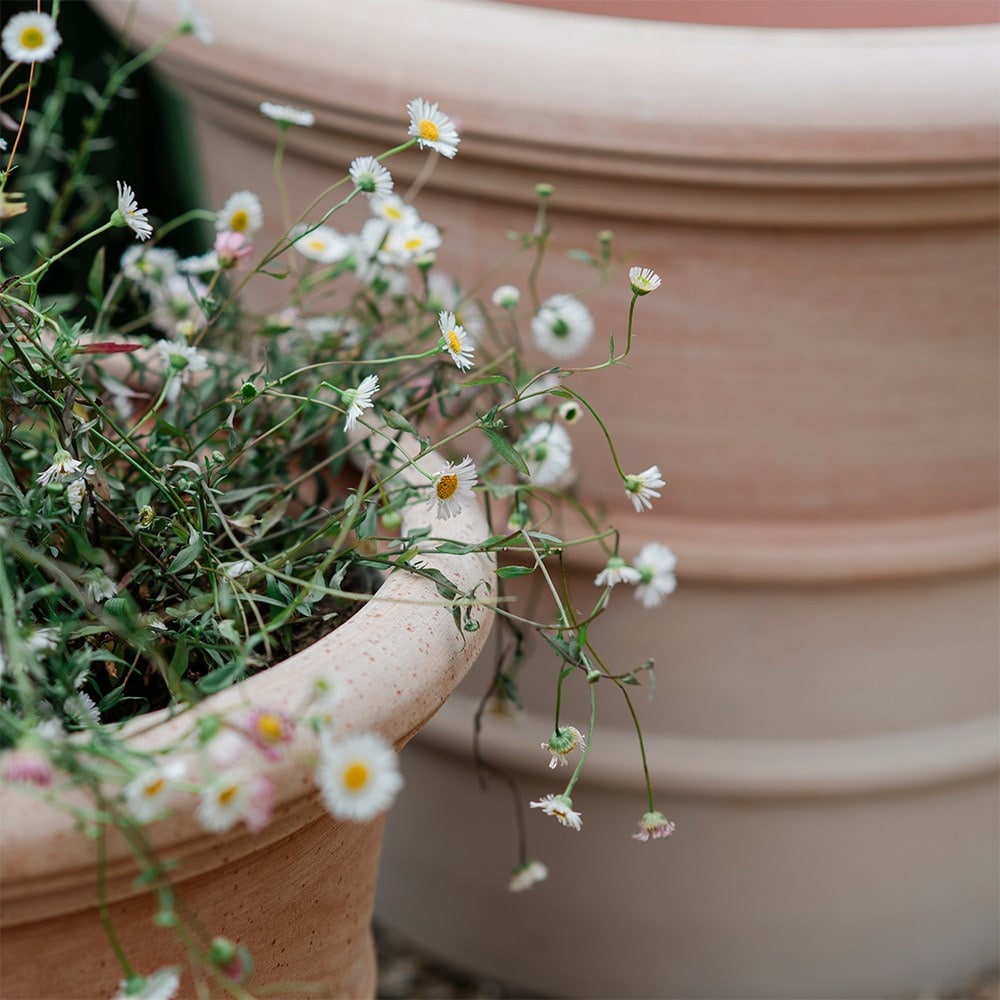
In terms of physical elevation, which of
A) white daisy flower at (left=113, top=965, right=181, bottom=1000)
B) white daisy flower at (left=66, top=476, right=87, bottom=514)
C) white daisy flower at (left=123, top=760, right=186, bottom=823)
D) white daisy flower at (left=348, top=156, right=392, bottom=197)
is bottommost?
white daisy flower at (left=113, top=965, right=181, bottom=1000)

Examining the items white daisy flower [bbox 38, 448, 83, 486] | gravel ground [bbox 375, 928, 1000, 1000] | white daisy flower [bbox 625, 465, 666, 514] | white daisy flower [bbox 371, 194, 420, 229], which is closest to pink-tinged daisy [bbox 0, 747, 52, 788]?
white daisy flower [bbox 38, 448, 83, 486]

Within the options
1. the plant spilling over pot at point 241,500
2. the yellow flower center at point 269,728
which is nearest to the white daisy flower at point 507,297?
the plant spilling over pot at point 241,500

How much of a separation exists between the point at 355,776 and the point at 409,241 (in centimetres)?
39

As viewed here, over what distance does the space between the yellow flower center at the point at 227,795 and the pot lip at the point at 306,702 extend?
0.02 m

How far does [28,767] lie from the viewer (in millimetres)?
408

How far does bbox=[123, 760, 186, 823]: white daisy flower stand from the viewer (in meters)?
0.42

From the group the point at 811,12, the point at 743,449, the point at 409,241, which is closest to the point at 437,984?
the point at 743,449

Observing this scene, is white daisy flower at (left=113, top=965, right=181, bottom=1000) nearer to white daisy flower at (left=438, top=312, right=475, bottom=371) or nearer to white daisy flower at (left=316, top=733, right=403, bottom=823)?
white daisy flower at (left=316, top=733, right=403, bottom=823)

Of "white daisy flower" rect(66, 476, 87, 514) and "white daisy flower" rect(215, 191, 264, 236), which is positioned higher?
"white daisy flower" rect(215, 191, 264, 236)

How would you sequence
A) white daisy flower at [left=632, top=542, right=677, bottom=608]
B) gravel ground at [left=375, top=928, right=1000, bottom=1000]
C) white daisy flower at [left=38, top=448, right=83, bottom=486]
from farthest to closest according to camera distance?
gravel ground at [left=375, top=928, right=1000, bottom=1000] < white daisy flower at [left=632, top=542, right=677, bottom=608] < white daisy flower at [left=38, top=448, right=83, bottom=486]

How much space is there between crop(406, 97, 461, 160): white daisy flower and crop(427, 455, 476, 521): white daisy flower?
14 cm

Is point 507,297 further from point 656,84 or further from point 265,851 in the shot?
point 265,851

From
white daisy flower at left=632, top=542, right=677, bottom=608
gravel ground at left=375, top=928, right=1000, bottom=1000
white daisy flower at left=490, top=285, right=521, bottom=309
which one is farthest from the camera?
gravel ground at left=375, top=928, right=1000, bottom=1000

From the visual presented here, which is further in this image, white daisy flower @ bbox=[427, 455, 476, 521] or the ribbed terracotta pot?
the ribbed terracotta pot
